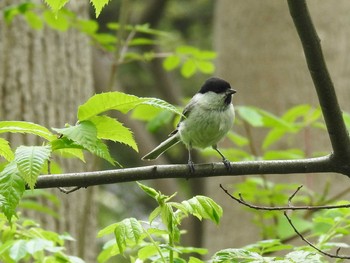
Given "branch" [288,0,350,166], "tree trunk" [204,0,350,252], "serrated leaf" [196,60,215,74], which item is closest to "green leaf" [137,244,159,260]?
"branch" [288,0,350,166]

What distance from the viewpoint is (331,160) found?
1.98 metres

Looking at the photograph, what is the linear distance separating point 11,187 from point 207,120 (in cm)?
190

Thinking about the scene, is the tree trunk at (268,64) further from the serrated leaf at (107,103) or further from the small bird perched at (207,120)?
the serrated leaf at (107,103)

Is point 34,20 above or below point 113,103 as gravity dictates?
above

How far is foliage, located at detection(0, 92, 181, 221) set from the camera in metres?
1.60

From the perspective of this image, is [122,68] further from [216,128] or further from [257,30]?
[216,128]

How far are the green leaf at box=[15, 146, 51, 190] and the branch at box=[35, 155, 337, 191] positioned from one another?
207 mm

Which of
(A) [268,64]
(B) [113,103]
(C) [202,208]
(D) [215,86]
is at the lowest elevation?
(C) [202,208]

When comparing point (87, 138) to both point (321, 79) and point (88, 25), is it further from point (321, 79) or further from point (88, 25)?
point (88, 25)

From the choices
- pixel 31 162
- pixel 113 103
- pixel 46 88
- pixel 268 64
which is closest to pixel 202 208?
pixel 113 103

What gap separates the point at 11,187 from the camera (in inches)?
64.5

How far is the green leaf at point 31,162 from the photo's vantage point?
62.1 inches

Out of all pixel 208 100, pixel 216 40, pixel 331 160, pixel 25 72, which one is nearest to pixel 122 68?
pixel 216 40

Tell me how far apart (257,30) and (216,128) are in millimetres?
2464
